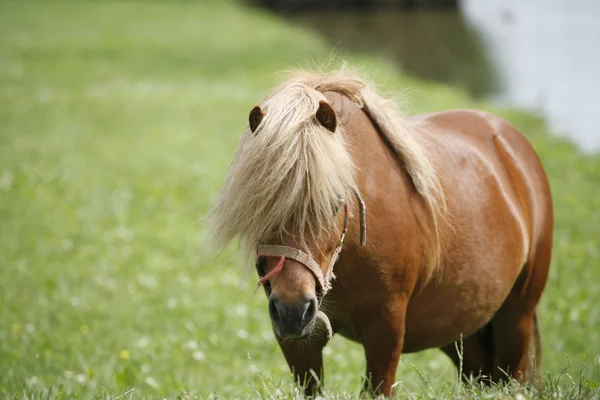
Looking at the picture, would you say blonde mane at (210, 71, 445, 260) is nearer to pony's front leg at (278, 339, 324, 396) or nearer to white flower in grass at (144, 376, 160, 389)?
pony's front leg at (278, 339, 324, 396)

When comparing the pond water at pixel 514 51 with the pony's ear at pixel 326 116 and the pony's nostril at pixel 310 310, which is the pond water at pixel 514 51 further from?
the pony's nostril at pixel 310 310

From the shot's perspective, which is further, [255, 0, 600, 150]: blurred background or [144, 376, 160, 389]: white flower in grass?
[255, 0, 600, 150]: blurred background

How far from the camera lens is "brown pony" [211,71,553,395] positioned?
2998 millimetres

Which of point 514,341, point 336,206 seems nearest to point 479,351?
point 514,341

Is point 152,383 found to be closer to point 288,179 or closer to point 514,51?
point 288,179

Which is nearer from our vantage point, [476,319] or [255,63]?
[476,319]

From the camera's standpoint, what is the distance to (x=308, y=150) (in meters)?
3.02

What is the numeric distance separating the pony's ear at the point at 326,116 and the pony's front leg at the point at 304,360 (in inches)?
39.2

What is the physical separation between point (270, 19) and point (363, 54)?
8074mm

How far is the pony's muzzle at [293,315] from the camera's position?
9.43ft

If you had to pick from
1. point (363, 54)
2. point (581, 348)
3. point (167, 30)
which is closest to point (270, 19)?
point (167, 30)

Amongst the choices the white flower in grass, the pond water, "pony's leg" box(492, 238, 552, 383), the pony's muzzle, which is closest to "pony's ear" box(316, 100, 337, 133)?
the pony's muzzle

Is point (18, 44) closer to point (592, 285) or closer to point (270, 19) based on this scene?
point (270, 19)

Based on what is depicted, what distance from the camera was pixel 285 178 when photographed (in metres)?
3.01
